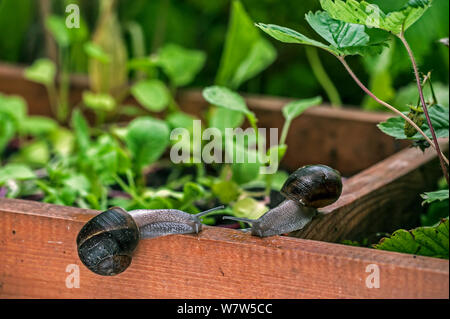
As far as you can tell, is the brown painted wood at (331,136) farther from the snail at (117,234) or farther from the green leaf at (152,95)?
the snail at (117,234)

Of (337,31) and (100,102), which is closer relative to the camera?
(337,31)

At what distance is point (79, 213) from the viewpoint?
64cm

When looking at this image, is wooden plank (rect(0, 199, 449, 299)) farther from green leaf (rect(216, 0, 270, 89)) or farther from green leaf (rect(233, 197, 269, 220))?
green leaf (rect(216, 0, 270, 89))

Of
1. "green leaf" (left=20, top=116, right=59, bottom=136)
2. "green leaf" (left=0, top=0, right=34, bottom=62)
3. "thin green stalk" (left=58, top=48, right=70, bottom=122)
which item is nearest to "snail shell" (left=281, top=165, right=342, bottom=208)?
"green leaf" (left=20, top=116, right=59, bottom=136)

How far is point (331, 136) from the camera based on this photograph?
110cm

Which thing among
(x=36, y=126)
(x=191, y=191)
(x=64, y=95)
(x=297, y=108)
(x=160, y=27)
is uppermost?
(x=160, y=27)

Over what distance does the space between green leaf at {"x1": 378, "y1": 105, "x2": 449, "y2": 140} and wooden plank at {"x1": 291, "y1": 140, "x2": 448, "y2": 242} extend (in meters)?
0.10

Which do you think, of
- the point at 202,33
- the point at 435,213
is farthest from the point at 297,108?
the point at 202,33

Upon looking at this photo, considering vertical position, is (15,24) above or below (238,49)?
above

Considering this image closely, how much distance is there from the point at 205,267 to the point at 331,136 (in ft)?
1.86

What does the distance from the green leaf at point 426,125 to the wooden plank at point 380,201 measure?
103mm

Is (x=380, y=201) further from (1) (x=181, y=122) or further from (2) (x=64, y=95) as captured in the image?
(2) (x=64, y=95)

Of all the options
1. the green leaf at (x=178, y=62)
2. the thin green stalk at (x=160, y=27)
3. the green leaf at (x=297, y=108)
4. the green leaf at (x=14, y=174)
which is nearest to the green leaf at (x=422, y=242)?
the green leaf at (x=297, y=108)

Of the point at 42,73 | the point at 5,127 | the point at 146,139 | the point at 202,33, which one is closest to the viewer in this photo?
the point at 146,139
